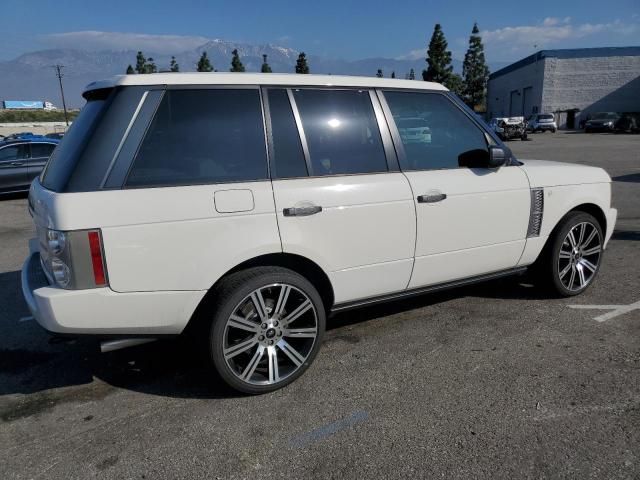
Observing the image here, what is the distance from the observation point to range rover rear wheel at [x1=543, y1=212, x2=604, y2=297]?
168 inches

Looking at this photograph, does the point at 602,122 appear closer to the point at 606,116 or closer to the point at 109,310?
the point at 606,116

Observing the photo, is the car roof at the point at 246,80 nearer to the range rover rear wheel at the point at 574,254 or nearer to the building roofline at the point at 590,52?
the range rover rear wheel at the point at 574,254

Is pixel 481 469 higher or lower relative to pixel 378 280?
lower

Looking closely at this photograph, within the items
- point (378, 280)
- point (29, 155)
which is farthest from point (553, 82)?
point (378, 280)

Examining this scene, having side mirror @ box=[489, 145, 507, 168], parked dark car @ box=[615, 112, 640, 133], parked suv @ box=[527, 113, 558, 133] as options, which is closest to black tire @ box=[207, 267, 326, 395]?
side mirror @ box=[489, 145, 507, 168]

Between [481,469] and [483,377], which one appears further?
[483,377]

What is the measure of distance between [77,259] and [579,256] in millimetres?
4099

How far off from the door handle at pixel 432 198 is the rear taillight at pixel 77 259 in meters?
2.06

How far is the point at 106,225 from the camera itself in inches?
99.1

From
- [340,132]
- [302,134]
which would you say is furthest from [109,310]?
[340,132]

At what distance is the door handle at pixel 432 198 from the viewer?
3.40 metres

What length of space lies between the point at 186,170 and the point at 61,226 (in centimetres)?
71

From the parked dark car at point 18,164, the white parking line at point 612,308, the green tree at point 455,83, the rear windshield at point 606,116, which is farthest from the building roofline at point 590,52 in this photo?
the white parking line at point 612,308

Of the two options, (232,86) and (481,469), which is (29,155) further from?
(481,469)
